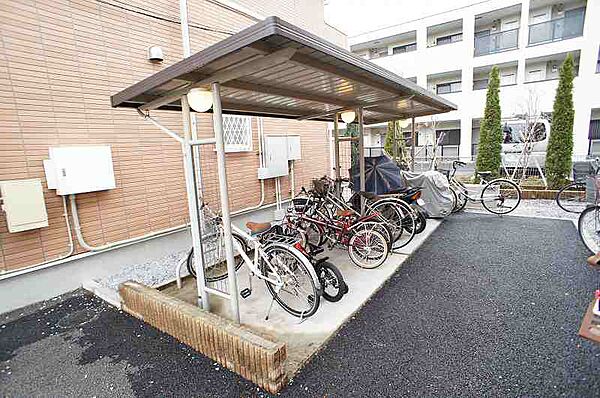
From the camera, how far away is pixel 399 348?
232 cm

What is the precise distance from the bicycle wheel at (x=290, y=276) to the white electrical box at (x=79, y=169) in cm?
240

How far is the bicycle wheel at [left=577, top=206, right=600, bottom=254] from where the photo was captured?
14.0ft

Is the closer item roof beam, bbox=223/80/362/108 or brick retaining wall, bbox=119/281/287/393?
brick retaining wall, bbox=119/281/287/393

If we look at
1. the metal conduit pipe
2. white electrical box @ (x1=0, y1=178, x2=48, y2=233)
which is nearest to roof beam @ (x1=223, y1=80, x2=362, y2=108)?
white electrical box @ (x1=0, y1=178, x2=48, y2=233)

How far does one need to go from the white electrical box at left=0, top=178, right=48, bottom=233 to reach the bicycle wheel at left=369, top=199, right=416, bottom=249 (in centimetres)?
408

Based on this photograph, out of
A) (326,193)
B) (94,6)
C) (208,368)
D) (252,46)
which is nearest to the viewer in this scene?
(252,46)

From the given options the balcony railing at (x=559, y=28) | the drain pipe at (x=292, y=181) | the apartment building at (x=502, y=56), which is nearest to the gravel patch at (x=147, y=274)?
the drain pipe at (x=292, y=181)

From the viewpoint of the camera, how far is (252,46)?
5.83 ft

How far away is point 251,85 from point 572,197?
7.78 metres

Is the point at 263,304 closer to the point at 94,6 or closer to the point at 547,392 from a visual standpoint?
the point at 547,392

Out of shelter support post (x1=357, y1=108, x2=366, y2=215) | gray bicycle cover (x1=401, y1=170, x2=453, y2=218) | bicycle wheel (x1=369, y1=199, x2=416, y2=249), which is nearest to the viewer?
bicycle wheel (x1=369, y1=199, x2=416, y2=249)

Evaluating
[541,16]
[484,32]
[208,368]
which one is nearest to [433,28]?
[484,32]

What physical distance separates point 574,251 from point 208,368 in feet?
15.6

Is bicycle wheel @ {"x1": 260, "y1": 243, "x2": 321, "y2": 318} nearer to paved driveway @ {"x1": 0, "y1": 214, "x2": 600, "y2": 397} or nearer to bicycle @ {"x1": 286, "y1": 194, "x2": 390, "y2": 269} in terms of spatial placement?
paved driveway @ {"x1": 0, "y1": 214, "x2": 600, "y2": 397}
